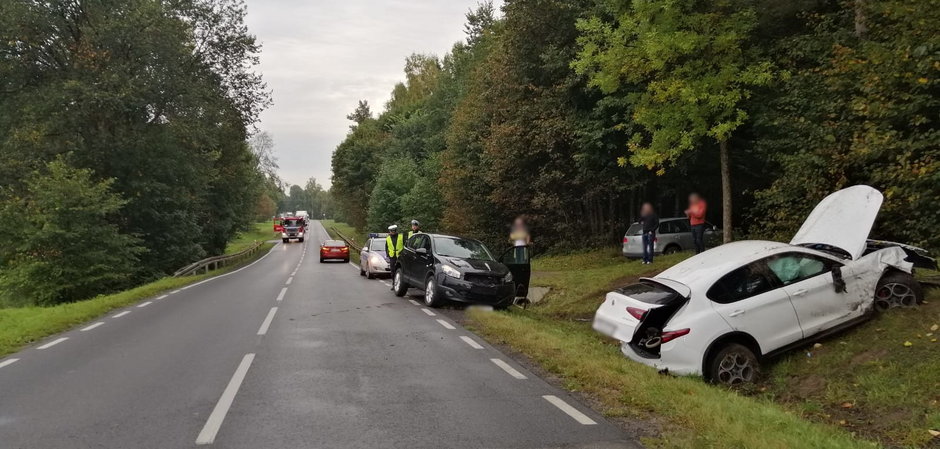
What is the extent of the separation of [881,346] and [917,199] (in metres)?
2.86

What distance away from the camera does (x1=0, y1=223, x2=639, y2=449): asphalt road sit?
15.3ft

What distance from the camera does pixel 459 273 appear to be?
467 inches

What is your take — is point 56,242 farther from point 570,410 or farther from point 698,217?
point 698,217

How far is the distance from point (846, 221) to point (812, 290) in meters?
1.71

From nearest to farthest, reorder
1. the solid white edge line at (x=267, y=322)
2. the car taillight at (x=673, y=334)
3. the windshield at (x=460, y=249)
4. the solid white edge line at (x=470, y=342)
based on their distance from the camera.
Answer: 1. the car taillight at (x=673, y=334)
2. the solid white edge line at (x=470, y=342)
3. the solid white edge line at (x=267, y=322)
4. the windshield at (x=460, y=249)

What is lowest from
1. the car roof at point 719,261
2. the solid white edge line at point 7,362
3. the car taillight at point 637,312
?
the solid white edge line at point 7,362

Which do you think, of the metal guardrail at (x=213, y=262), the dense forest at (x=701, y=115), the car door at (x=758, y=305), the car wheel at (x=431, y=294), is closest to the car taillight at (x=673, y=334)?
the car door at (x=758, y=305)

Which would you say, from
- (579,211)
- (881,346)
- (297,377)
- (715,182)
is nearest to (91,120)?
(579,211)

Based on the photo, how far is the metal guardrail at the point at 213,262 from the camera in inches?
974

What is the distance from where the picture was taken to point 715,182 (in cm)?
2197

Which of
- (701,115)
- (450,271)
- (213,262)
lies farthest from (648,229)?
(213,262)

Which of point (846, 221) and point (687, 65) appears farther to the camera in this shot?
point (687, 65)

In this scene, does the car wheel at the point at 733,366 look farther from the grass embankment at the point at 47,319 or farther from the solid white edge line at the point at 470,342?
the grass embankment at the point at 47,319

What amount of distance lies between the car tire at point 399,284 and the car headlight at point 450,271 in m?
2.60
